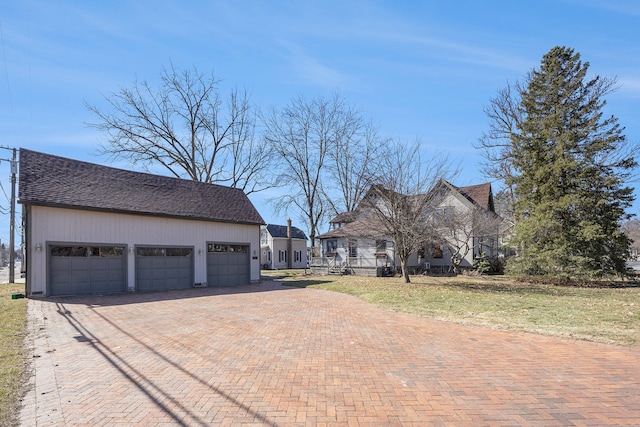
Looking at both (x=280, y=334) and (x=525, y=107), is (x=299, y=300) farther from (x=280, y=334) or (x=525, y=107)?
(x=525, y=107)

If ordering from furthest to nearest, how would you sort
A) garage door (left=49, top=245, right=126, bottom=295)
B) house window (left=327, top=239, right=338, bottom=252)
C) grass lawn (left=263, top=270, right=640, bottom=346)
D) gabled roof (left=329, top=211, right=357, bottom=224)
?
1. gabled roof (left=329, top=211, right=357, bottom=224)
2. house window (left=327, top=239, right=338, bottom=252)
3. garage door (left=49, top=245, right=126, bottom=295)
4. grass lawn (left=263, top=270, right=640, bottom=346)

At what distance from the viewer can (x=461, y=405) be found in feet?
13.7

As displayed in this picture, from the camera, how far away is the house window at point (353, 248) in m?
28.0

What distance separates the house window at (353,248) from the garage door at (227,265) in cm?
953

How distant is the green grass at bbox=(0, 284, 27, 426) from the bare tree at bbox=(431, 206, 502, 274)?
19.4 metres

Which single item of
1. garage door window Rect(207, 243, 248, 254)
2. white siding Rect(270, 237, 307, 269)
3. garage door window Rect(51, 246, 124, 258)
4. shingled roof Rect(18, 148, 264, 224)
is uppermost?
shingled roof Rect(18, 148, 264, 224)

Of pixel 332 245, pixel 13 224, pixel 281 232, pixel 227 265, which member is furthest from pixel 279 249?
pixel 13 224

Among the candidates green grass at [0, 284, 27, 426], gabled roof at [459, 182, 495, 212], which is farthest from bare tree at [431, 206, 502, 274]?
green grass at [0, 284, 27, 426]

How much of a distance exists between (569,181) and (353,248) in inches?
573

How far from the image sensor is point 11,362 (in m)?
5.75

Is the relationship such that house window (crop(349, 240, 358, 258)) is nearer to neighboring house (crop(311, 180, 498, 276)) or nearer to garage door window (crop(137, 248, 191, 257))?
neighboring house (crop(311, 180, 498, 276))

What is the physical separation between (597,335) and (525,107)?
1808 centimetres

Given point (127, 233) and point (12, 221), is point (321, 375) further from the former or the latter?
point (12, 221)

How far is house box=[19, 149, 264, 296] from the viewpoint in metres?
14.1
